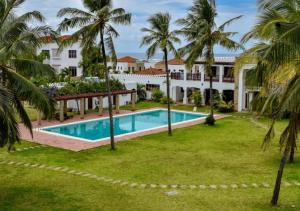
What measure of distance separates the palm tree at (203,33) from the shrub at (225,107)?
10298 millimetres

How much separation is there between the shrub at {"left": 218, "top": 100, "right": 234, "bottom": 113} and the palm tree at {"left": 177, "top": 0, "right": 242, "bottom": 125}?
33.8 ft

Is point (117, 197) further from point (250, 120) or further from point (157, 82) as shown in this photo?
point (157, 82)

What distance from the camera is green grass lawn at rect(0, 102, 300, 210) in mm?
13055

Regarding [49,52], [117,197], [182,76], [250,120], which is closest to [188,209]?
[117,197]

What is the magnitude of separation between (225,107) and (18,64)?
25718 millimetres

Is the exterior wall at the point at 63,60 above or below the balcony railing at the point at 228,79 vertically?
above

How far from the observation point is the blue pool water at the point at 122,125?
27734mm

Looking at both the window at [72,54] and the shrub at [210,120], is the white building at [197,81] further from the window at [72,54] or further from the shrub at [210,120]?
the window at [72,54]

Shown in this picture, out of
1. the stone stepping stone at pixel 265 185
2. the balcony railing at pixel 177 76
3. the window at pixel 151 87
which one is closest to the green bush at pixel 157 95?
the window at pixel 151 87

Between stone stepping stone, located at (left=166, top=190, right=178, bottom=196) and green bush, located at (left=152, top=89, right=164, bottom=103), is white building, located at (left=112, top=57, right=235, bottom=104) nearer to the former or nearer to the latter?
green bush, located at (left=152, top=89, right=164, bottom=103)

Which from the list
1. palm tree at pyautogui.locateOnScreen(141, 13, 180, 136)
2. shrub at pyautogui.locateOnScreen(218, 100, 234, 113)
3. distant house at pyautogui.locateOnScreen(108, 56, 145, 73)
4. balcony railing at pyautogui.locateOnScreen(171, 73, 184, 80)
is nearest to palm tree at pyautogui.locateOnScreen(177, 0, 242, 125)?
palm tree at pyautogui.locateOnScreen(141, 13, 180, 136)

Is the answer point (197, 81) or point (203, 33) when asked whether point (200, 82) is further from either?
point (203, 33)

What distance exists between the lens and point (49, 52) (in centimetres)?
5206

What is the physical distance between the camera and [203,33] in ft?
85.7
